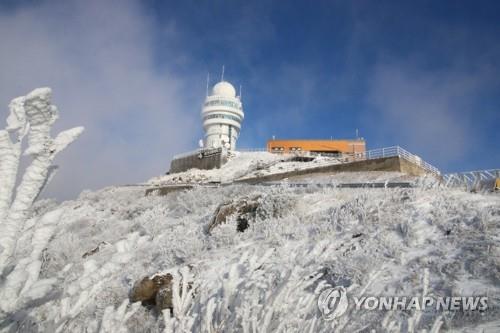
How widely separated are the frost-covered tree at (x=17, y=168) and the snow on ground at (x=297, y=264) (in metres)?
0.34

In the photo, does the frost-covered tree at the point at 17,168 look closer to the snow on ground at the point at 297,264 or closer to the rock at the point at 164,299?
the snow on ground at the point at 297,264

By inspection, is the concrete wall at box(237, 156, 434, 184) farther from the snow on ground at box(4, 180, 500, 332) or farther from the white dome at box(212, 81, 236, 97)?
the white dome at box(212, 81, 236, 97)

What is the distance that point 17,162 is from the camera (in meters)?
2.74

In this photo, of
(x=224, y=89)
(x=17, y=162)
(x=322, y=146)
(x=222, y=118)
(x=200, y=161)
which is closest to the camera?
(x=17, y=162)

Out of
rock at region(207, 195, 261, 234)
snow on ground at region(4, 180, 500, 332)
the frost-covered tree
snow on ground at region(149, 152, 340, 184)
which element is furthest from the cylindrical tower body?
the frost-covered tree

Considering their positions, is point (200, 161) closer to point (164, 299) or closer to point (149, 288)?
point (149, 288)

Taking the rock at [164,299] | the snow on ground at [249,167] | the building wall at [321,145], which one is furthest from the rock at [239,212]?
the building wall at [321,145]

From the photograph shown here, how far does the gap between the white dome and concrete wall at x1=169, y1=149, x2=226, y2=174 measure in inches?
597

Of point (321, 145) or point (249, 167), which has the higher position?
point (321, 145)

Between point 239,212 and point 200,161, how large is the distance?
35.4 meters

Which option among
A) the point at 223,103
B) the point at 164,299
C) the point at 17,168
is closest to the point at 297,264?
the point at 17,168

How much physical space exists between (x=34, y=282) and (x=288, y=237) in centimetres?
670

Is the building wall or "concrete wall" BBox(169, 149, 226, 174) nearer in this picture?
"concrete wall" BBox(169, 149, 226, 174)

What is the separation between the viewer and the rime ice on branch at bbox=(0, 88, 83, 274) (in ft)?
8.61
